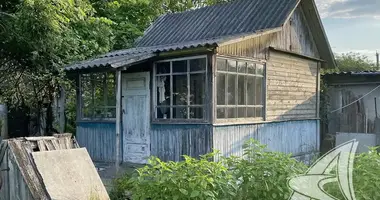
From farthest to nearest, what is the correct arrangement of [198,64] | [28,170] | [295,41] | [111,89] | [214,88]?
[295,41], [111,89], [198,64], [214,88], [28,170]

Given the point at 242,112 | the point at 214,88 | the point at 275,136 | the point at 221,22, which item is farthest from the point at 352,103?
the point at 214,88

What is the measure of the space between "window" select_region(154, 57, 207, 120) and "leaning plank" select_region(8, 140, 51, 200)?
4251mm

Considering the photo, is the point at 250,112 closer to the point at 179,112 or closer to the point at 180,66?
the point at 179,112

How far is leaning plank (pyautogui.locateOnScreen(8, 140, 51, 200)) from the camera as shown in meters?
3.73

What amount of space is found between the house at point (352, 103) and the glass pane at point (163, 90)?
20.6 feet

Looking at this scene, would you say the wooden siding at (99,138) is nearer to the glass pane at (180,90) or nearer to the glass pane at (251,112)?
the glass pane at (180,90)

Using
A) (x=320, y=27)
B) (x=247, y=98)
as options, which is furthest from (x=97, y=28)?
(x=320, y=27)

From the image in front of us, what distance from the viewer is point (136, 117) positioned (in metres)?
8.83

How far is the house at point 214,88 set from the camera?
772cm

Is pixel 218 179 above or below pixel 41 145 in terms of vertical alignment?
below

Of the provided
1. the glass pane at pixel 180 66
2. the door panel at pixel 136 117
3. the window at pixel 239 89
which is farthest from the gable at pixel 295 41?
the door panel at pixel 136 117

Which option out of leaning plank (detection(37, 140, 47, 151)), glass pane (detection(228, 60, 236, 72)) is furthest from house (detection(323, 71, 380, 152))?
leaning plank (detection(37, 140, 47, 151))

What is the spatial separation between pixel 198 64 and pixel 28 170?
4517mm

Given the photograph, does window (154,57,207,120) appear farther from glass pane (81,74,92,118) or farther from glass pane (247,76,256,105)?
glass pane (81,74,92,118)
